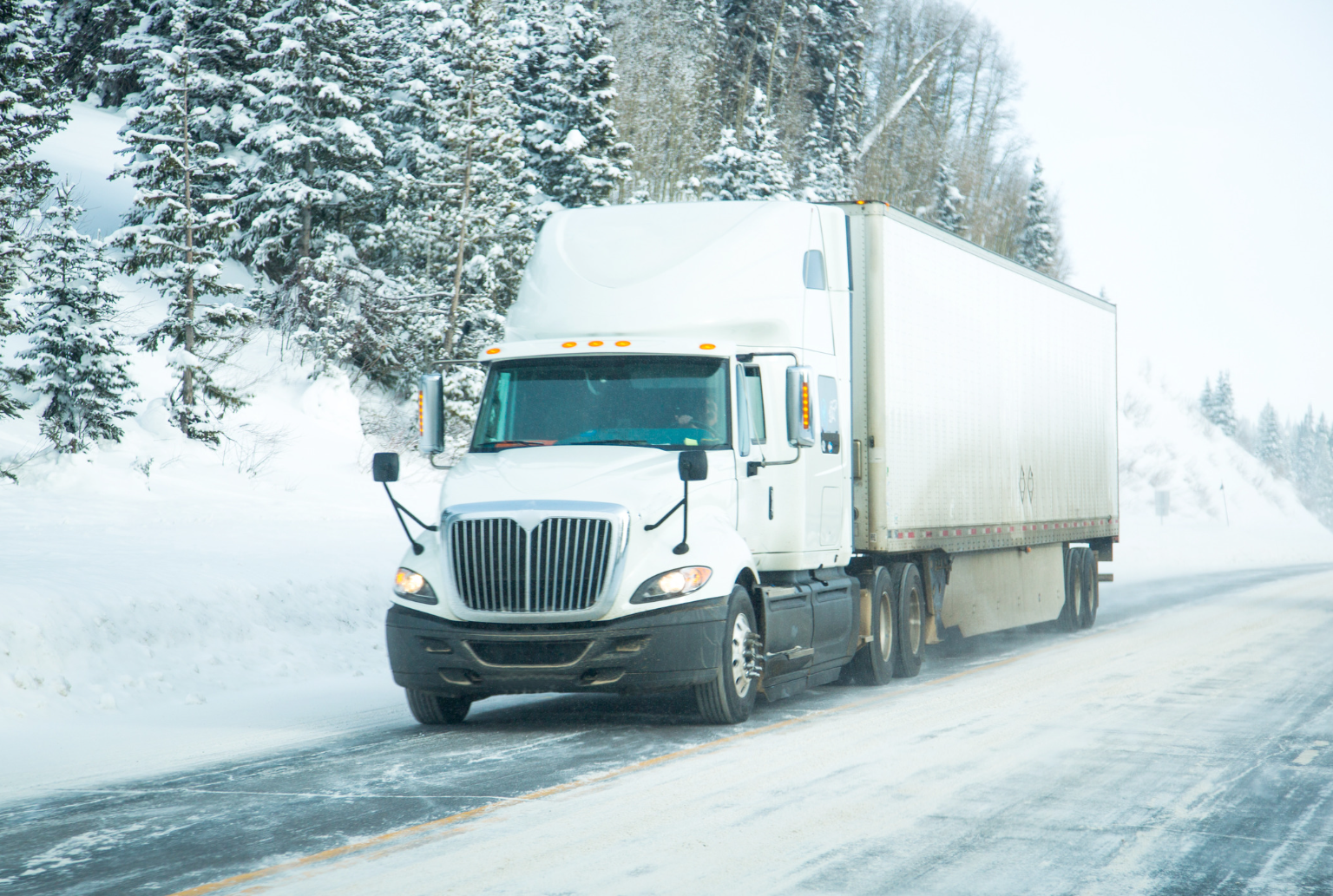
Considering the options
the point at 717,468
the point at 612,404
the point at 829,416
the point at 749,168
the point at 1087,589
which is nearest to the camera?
the point at 717,468

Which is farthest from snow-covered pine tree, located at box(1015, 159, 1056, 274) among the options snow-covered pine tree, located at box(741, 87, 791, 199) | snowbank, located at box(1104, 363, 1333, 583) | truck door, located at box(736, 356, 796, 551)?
truck door, located at box(736, 356, 796, 551)

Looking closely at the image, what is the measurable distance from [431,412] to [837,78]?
64068 mm

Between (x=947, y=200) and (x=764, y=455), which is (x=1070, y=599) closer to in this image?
(x=764, y=455)

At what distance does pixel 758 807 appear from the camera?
23.5 feet

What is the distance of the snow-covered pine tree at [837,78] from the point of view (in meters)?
67.9

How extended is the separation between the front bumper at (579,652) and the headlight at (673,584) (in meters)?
0.10

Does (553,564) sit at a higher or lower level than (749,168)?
lower

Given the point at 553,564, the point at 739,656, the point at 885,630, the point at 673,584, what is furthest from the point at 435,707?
the point at 885,630

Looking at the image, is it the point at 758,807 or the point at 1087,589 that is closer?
the point at 758,807

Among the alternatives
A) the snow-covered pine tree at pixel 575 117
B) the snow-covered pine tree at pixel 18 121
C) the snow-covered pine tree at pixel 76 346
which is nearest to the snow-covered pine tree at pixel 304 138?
the snow-covered pine tree at pixel 575 117

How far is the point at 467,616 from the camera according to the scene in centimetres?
962

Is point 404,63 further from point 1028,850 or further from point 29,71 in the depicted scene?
point 1028,850

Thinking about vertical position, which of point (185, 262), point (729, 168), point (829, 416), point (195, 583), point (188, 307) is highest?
point (729, 168)

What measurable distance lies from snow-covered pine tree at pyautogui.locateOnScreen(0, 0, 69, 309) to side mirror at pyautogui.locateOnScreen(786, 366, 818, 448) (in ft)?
57.4
